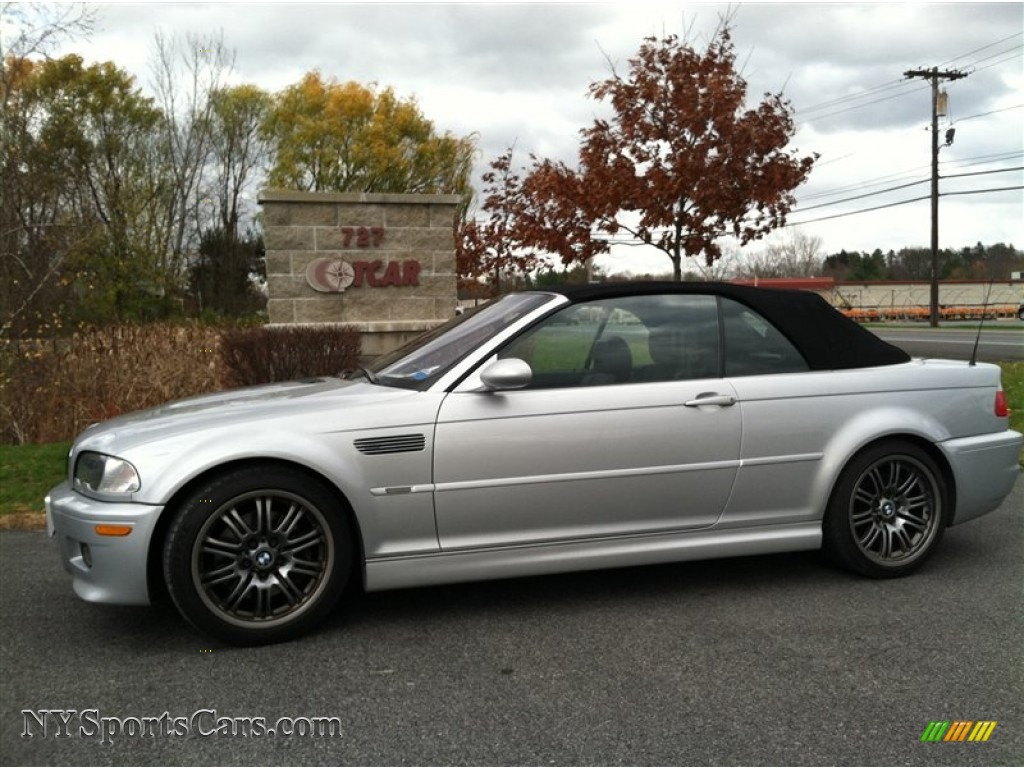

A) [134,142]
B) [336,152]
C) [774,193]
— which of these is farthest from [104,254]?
[774,193]

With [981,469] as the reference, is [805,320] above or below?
above

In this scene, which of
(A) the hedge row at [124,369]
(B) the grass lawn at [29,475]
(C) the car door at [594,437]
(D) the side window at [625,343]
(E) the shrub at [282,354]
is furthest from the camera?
(A) the hedge row at [124,369]

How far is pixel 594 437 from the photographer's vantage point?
393 cm

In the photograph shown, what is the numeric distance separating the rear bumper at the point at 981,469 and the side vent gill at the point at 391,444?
267cm

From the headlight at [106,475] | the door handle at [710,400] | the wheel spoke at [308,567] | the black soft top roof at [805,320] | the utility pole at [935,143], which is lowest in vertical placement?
the wheel spoke at [308,567]

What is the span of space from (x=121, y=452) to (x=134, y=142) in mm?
35560

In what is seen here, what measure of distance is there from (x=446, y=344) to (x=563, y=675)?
173 centimetres

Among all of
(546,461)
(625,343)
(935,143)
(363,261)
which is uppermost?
(935,143)

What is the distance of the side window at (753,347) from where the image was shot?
4328 millimetres

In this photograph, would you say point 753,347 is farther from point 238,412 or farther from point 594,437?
point 238,412

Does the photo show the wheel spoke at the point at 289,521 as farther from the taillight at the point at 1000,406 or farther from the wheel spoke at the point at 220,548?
the taillight at the point at 1000,406

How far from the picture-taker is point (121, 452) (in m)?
3.56

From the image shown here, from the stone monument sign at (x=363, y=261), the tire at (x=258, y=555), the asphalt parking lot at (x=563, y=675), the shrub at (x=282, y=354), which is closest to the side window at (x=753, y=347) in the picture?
the asphalt parking lot at (x=563, y=675)

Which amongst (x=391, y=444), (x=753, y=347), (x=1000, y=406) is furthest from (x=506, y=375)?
(x=1000, y=406)
